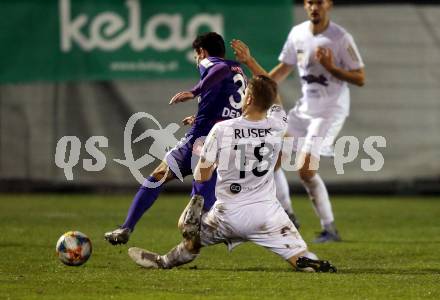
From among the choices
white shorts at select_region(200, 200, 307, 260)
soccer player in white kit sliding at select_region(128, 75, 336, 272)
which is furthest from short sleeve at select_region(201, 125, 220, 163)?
white shorts at select_region(200, 200, 307, 260)

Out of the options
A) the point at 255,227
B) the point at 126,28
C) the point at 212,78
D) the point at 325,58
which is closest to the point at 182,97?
the point at 212,78

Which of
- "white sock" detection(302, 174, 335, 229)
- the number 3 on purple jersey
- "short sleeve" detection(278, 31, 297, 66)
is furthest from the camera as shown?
"short sleeve" detection(278, 31, 297, 66)

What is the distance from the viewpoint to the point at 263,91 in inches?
303

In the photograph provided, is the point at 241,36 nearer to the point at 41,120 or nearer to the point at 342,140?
the point at 342,140

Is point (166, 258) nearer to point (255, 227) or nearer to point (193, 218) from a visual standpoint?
point (193, 218)

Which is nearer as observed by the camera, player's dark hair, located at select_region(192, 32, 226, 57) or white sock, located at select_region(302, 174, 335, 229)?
player's dark hair, located at select_region(192, 32, 226, 57)

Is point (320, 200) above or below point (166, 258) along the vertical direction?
below

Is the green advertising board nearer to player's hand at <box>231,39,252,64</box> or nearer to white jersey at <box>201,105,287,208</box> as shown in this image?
player's hand at <box>231,39,252,64</box>

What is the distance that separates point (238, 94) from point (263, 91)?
3.87 ft

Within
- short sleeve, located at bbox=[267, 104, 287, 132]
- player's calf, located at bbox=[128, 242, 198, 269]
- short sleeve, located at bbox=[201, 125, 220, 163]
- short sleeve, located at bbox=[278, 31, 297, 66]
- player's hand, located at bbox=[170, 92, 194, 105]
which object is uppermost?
player's hand, located at bbox=[170, 92, 194, 105]

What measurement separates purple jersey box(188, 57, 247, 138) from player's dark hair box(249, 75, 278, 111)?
92 centimetres

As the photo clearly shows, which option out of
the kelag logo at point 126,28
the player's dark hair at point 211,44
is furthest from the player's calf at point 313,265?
the kelag logo at point 126,28

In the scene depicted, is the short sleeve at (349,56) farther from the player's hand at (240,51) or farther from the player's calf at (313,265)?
the player's calf at (313,265)

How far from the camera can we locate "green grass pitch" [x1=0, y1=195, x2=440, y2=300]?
7164 millimetres
